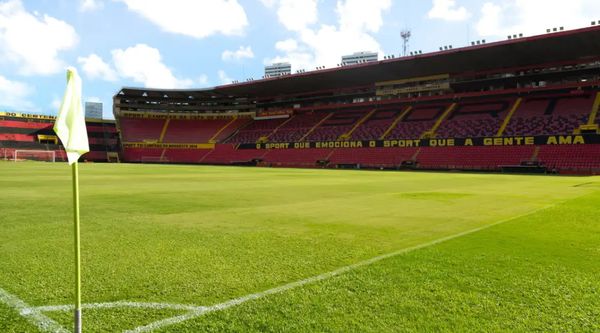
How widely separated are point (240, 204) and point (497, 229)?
6.66 meters

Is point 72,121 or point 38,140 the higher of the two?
point 38,140

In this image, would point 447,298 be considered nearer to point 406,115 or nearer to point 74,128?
point 74,128

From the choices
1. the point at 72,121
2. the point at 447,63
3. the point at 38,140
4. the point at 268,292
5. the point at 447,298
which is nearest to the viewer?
the point at 72,121

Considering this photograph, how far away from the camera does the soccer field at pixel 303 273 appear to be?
3.14 metres

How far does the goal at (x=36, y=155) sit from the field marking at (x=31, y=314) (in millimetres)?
70563

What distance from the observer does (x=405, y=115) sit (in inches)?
2148

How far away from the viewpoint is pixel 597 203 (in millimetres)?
10930

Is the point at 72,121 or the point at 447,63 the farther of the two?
the point at 447,63

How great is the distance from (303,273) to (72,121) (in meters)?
2.82

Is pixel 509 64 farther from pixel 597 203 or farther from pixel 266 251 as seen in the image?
pixel 266 251

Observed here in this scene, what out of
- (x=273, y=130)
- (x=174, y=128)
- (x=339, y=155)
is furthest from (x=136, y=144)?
(x=339, y=155)

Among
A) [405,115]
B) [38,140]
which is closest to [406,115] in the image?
[405,115]

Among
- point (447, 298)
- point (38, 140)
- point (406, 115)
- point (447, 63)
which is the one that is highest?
point (447, 63)

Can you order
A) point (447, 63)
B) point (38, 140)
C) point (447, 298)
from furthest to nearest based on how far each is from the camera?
point (38, 140)
point (447, 63)
point (447, 298)
